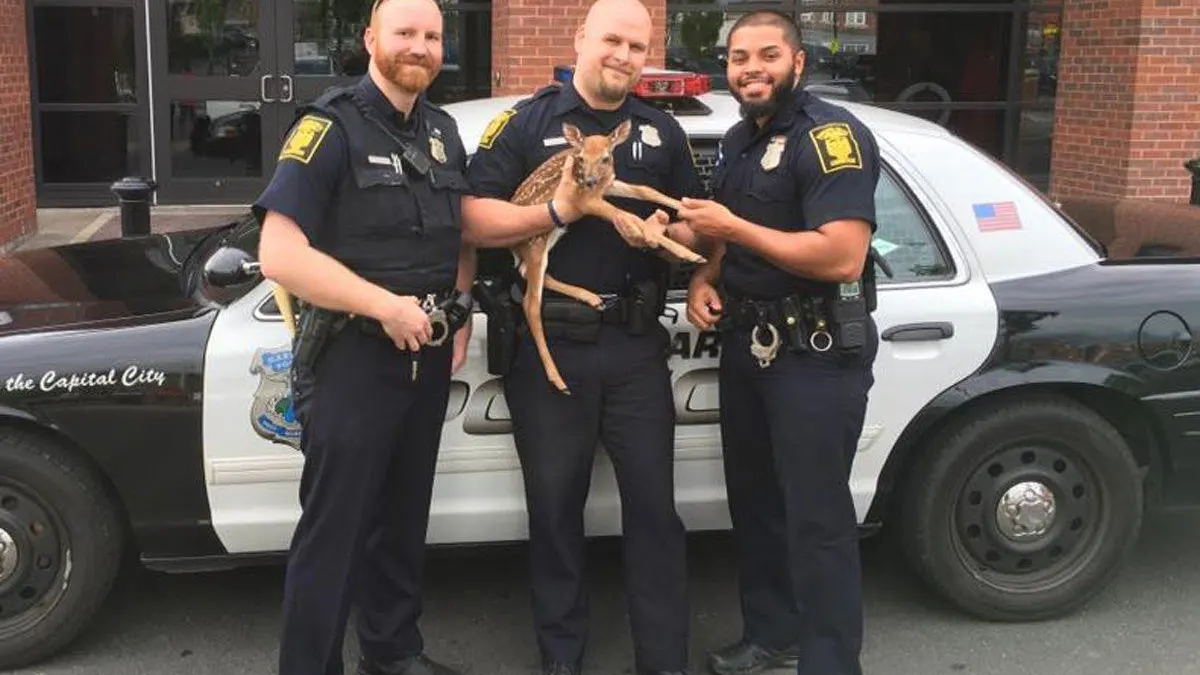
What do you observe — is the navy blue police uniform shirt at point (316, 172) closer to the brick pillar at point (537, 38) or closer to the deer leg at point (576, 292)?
the deer leg at point (576, 292)

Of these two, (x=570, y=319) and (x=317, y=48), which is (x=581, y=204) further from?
(x=317, y=48)

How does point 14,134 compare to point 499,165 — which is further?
point 14,134

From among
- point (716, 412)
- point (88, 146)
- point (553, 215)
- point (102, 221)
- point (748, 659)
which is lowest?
point (748, 659)

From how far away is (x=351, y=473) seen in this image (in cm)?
305

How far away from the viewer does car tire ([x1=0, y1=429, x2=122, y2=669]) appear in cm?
347

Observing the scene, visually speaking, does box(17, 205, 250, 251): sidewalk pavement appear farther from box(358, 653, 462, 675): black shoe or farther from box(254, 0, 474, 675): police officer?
box(254, 0, 474, 675): police officer

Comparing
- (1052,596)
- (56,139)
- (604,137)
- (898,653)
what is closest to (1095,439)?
(1052,596)

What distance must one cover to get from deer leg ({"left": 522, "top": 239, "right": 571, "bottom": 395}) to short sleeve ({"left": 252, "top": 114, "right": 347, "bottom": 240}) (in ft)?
1.74

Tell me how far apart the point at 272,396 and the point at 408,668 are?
33.1 inches

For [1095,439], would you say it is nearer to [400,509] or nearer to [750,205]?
[750,205]

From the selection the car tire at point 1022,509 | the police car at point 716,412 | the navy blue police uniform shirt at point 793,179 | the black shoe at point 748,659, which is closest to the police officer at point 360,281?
the police car at point 716,412

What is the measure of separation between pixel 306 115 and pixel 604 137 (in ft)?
2.32

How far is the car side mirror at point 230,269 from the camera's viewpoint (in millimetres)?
3662

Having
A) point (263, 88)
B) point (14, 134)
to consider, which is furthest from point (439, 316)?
point (263, 88)
